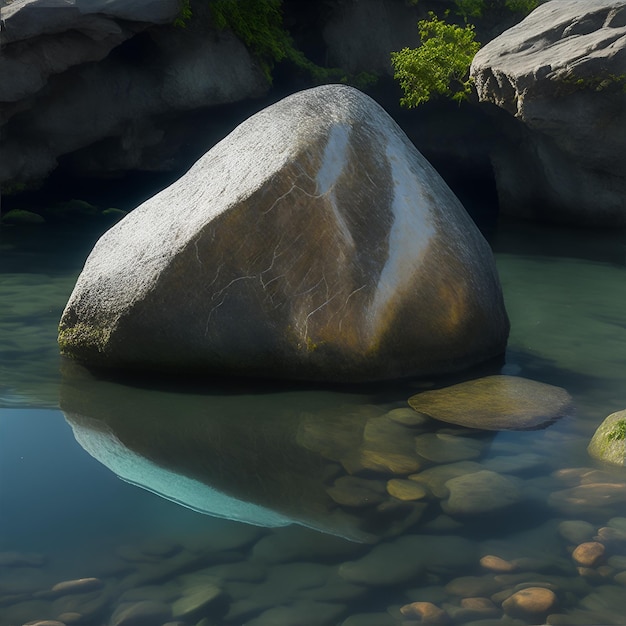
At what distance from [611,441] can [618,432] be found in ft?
0.19

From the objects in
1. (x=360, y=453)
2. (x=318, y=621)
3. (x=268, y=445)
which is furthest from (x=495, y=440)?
(x=318, y=621)

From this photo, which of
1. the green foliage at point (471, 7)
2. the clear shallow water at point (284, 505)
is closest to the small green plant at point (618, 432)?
the clear shallow water at point (284, 505)

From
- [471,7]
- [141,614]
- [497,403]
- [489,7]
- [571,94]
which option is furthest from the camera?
[489,7]

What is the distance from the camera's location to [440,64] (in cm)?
1420

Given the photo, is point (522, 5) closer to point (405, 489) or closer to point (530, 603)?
point (405, 489)

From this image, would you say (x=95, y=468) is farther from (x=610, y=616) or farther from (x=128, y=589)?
(x=610, y=616)

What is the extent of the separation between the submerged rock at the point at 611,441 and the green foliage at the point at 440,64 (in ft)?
32.9

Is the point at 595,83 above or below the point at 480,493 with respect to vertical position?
above

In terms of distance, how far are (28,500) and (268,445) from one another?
1.29 meters

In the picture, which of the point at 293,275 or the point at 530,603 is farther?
the point at 293,275

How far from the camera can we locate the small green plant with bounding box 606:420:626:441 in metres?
4.52

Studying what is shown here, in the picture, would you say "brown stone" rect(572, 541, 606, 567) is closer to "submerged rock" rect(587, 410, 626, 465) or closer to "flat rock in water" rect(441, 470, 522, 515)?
"flat rock in water" rect(441, 470, 522, 515)

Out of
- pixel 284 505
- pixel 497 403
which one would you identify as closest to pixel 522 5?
pixel 497 403

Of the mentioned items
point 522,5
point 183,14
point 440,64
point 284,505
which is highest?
point 183,14
